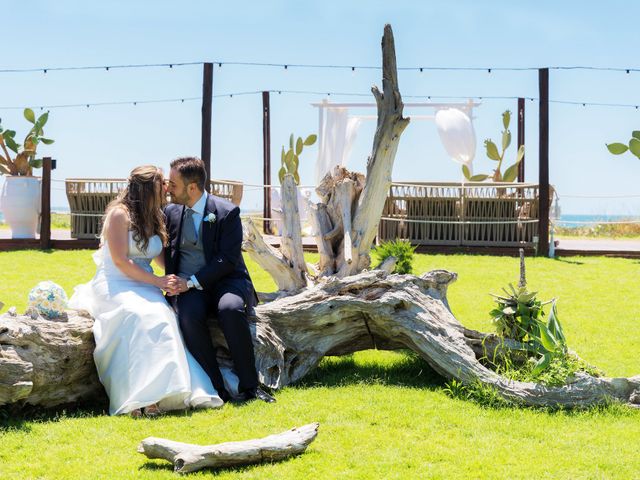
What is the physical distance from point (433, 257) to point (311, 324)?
7122mm

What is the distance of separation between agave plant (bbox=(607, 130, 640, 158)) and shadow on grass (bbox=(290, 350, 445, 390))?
9.94 metres

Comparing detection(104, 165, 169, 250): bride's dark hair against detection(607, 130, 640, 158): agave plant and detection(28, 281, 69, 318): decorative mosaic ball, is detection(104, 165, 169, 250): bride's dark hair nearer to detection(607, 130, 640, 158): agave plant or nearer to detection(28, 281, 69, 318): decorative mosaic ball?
detection(28, 281, 69, 318): decorative mosaic ball

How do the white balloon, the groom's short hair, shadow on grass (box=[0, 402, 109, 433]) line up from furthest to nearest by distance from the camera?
the white balloon, the groom's short hair, shadow on grass (box=[0, 402, 109, 433])

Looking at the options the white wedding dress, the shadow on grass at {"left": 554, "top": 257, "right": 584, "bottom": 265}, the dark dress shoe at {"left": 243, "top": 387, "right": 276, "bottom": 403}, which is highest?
the shadow on grass at {"left": 554, "top": 257, "right": 584, "bottom": 265}

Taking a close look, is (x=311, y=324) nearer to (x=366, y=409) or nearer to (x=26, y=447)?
(x=366, y=409)

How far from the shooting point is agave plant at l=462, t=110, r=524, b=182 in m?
16.8

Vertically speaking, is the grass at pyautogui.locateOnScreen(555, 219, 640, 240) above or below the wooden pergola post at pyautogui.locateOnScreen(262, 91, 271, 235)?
below

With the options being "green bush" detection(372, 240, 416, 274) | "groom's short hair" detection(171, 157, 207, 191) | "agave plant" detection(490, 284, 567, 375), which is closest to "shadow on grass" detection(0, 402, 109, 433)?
"groom's short hair" detection(171, 157, 207, 191)

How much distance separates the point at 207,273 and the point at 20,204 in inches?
395

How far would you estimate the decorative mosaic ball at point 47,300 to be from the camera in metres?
5.38

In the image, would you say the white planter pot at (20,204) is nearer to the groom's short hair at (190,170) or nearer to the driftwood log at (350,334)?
the driftwood log at (350,334)

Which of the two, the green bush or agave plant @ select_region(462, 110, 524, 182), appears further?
agave plant @ select_region(462, 110, 524, 182)

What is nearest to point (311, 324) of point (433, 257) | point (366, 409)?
point (366, 409)

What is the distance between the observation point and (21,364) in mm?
4852
